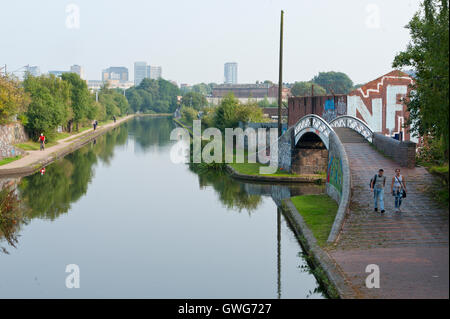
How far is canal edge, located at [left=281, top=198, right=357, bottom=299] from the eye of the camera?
12477mm

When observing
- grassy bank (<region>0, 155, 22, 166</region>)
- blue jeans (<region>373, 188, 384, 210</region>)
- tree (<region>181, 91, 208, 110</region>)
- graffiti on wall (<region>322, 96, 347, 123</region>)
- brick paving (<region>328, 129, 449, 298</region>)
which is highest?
tree (<region>181, 91, 208, 110</region>)

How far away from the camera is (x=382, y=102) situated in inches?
1633

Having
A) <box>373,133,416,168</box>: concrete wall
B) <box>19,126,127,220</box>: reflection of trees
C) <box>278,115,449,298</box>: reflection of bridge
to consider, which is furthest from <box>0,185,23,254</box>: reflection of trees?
<box>373,133,416,168</box>: concrete wall

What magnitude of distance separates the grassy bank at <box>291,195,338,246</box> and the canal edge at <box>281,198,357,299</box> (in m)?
0.20

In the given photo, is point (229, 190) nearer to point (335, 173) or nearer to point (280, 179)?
point (280, 179)

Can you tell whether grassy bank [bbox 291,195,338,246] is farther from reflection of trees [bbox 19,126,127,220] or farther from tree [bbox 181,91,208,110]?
tree [bbox 181,91,208,110]

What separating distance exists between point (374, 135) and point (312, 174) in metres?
6.10

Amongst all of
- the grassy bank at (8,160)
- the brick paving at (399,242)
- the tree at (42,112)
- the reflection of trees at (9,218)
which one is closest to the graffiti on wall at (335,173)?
Result: the brick paving at (399,242)

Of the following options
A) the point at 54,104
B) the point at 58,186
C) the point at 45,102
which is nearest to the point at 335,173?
the point at 58,186

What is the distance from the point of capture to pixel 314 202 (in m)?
24.0

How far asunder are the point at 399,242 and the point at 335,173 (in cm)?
903

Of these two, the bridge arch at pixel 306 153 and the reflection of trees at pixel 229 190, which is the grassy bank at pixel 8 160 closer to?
the reflection of trees at pixel 229 190

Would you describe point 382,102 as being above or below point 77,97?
below
